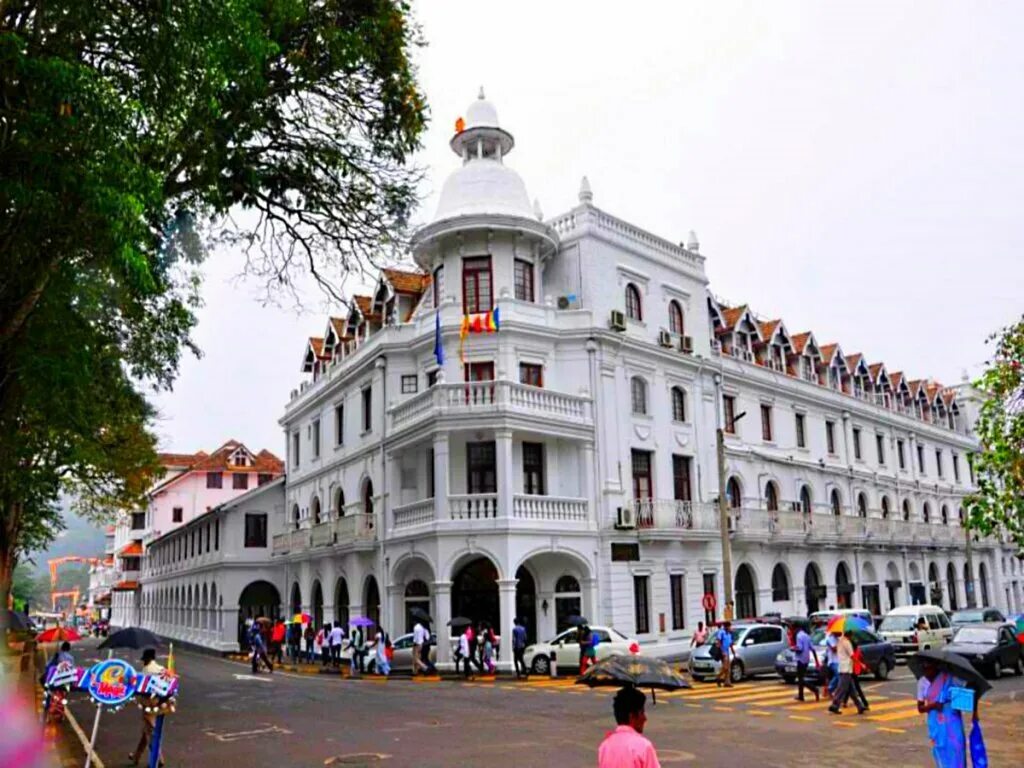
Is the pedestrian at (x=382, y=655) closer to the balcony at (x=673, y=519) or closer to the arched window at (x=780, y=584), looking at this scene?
the balcony at (x=673, y=519)

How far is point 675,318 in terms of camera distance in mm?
36688

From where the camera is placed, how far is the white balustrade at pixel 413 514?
29.9 m

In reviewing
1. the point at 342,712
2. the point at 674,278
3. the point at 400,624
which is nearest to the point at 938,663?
the point at 342,712

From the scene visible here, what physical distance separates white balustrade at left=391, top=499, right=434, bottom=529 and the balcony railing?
274 centimetres

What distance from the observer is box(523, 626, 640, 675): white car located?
26969 millimetres

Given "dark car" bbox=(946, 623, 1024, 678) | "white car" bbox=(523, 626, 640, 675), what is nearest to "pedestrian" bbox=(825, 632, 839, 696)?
"dark car" bbox=(946, 623, 1024, 678)

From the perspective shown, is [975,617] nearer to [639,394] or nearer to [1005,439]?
[639,394]

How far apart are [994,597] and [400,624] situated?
4409 cm

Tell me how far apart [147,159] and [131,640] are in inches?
282

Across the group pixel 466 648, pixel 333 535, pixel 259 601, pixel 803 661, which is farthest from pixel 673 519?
pixel 259 601

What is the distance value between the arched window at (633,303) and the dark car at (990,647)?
14872mm

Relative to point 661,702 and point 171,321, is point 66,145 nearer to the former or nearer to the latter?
point 171,321

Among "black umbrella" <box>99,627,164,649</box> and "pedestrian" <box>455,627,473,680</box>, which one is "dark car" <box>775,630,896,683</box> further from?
"black umbrella" <box>99,627,164,649</box>


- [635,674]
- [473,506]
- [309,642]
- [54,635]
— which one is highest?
[473,506]
